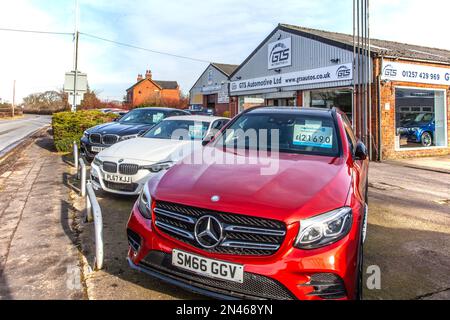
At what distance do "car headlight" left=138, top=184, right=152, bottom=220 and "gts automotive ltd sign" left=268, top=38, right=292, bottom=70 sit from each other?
648 inches

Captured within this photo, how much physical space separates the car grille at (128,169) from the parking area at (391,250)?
0.53 meters

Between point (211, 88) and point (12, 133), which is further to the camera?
point (211, 88)

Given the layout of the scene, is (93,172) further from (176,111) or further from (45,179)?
(176,111)

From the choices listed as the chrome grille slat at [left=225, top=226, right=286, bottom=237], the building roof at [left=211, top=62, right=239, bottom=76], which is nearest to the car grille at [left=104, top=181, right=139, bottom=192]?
the chrome grille slat at [left=225, top=226, right=286, bottom=237]

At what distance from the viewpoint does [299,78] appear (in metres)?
17.4

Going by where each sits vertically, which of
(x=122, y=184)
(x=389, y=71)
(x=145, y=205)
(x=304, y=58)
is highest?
(x=304, y=58)

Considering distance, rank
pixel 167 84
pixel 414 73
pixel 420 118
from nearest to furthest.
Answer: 1. pixel 414 73
2. pixel 420 118
3. pixel 167 84

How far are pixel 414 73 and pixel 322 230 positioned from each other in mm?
14108

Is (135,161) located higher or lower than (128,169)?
higher

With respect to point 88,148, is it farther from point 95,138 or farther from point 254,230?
point 254,230

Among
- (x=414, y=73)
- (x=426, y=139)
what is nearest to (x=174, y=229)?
(x=414, y=73)

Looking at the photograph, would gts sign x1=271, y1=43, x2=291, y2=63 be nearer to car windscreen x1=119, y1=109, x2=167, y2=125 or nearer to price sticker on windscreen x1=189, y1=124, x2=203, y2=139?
car windscreen x1=119, y1=109, x2=167, y2=125

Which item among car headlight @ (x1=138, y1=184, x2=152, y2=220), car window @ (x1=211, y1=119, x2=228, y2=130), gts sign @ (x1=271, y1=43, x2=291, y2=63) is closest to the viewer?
car headlight @ (x1=138, y1=184, x2=152, y2=220)

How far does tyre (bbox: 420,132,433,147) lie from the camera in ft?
50.4
